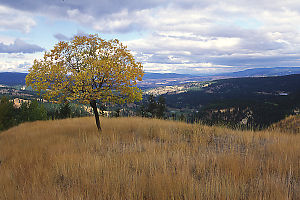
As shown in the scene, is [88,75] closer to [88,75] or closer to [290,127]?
[88,75]

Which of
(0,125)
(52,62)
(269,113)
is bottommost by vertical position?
(269,113)

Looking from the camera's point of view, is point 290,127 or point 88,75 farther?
point 290,127

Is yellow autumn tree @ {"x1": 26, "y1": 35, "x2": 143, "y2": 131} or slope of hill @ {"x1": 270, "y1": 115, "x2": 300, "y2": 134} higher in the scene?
yellow autumn tree @ {"x1": 26, "y1": 35, "x2": 143, "y2": 131}

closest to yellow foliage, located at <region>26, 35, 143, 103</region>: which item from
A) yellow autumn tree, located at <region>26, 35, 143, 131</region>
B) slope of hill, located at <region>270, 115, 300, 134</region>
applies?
yellow autumn tree, located at <region>26, 35, 143, 131</region>

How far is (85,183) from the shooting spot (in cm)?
335

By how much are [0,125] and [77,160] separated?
158ft

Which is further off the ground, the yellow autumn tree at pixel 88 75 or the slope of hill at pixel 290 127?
the yellow autumn tree at pixel 88 75

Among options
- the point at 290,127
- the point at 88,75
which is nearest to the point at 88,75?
the point at 88,75

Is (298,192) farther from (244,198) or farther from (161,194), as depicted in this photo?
(161,194)

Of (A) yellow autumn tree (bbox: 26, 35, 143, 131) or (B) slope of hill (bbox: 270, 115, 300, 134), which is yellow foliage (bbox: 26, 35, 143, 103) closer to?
(A) yellow autumn tree (bbox: 26, 35, 143, 131)

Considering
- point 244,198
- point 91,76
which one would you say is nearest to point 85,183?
point 244,198

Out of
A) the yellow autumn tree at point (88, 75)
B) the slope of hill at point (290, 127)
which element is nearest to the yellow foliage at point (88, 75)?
the yellow autumn tree at point (88, 75)

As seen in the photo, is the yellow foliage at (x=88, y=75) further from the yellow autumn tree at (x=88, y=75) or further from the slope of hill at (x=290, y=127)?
the slope of hill at (x=290, y=127)

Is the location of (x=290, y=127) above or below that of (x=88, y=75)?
below
